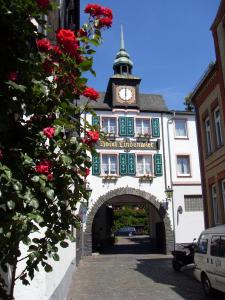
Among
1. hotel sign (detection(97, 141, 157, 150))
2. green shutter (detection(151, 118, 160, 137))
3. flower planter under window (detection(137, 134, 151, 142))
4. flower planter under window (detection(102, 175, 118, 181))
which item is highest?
green shutter (detection(151, 118, 160, 137))

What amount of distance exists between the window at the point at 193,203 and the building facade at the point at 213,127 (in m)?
9.97

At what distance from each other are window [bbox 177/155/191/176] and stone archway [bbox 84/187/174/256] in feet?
9.37

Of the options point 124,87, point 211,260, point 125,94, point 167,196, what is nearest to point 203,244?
point 211,260

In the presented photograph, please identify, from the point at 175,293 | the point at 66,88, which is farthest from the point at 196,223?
the point at 66,88

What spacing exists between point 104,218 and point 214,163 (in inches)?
792

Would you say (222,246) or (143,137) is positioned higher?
(143,137)

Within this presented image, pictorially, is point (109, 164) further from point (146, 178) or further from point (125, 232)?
point (125, 232)

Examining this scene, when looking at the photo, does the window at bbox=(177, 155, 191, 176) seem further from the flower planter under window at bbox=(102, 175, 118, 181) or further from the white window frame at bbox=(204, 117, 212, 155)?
the white window frame at bbox=(204, 117, 212, 155)

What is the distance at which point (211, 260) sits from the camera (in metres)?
11.2

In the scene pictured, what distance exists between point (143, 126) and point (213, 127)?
473 inches

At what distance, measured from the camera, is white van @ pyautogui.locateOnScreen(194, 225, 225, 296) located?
34.5ft

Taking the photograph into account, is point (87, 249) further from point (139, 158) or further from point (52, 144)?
point (52, 144)

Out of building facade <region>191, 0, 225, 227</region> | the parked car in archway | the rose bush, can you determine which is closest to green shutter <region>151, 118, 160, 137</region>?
building facade <region>191, 0, 225, 227</region>

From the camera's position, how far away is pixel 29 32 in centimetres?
306
